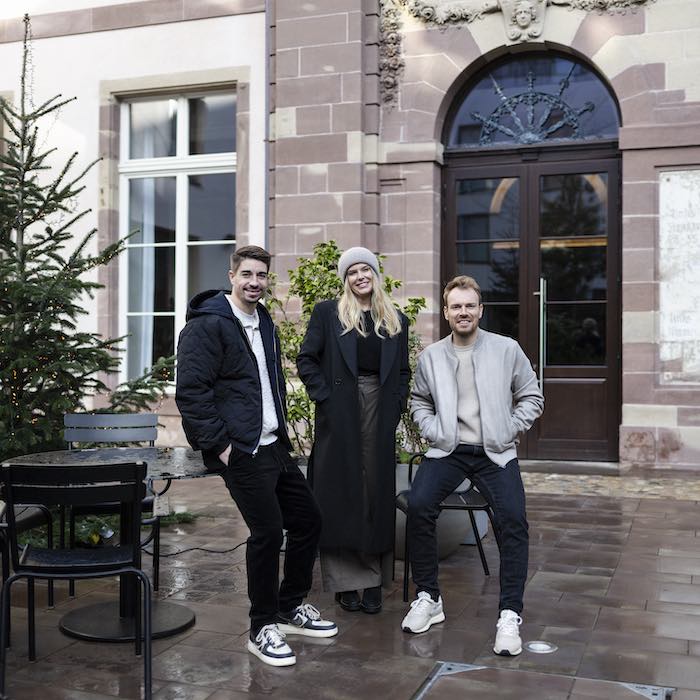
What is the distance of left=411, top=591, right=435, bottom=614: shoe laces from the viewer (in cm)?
416

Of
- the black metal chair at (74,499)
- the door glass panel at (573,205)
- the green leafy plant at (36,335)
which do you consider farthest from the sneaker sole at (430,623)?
the door glass panel at (573,205)

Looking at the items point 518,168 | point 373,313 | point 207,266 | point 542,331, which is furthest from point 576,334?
point 373,313

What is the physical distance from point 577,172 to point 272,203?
319cm

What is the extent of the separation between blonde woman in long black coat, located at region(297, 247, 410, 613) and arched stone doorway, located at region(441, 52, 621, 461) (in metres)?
5.44

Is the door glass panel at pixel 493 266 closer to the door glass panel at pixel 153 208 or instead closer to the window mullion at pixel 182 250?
the window mullion at pixel 182 250

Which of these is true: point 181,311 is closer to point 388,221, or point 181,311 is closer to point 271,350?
point 388,221

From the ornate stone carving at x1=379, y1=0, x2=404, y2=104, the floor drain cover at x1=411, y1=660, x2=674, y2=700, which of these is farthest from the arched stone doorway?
the floor drain cover at x1=411, y1=660, x2=674, y2=700

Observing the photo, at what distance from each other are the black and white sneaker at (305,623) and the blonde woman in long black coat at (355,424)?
0.32 m

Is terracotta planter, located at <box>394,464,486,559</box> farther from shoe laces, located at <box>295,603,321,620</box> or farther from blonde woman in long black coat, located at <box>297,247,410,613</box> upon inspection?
shoe laces, located at <box>295,603,321,620</box>

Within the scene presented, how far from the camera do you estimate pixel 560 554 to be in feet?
18.5

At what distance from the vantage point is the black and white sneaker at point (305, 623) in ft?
13.4

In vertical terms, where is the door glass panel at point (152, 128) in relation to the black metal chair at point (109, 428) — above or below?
above

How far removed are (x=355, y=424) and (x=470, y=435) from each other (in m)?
0.53

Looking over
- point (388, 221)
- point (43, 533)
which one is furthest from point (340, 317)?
point (388, 221)
